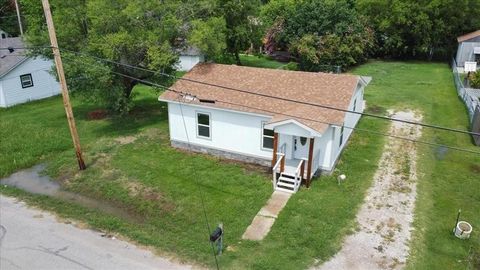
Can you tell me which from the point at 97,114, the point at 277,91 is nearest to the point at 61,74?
the point at 277,91

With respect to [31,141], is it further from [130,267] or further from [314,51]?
[314,51]

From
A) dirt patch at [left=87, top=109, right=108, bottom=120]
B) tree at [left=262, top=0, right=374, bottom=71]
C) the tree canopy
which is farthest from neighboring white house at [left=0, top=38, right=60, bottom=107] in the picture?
the tree canopy

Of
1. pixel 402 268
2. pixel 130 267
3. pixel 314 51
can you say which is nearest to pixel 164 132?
pixel 130 267

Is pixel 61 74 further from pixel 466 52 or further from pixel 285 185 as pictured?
pixel 466 52

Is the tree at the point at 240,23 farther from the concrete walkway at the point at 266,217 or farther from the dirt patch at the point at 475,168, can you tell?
the dirt patch at the point at 475,168

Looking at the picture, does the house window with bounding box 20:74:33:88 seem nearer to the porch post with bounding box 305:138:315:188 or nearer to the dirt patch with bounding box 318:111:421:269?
the porch post with bounding box 305:138:315:188
